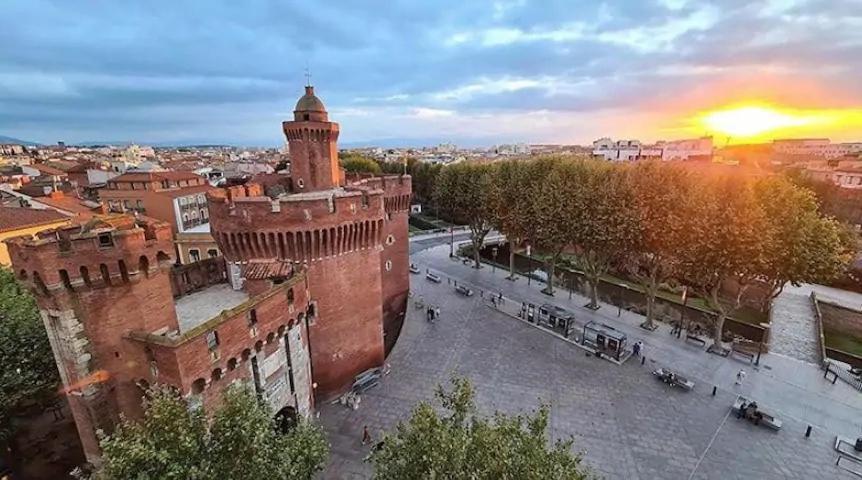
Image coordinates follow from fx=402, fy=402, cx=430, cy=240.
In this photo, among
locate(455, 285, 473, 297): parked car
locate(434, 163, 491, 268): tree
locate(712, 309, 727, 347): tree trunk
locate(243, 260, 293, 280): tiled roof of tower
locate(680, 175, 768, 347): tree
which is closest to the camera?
locate(243, 260, 293, 280): tiled roof of tower

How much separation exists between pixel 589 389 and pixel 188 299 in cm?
2341

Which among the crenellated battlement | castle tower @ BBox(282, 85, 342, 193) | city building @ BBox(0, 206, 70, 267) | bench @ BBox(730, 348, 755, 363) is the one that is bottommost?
bench @ BBox(730, 348, 755, 363)

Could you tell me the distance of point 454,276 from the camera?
1805 inches

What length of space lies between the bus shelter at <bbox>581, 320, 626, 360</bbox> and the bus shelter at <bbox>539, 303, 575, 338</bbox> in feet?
5.44

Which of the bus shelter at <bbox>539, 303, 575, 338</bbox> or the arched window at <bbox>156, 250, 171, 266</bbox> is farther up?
the arched window at <bbox>156, 250, 171, 266</bbox>

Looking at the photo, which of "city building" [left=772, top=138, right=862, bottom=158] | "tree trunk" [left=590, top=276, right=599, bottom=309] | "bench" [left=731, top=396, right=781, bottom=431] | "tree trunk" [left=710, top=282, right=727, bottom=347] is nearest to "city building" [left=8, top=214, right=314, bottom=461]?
"bench" [left=731, top=396, right=781, bottom=431]

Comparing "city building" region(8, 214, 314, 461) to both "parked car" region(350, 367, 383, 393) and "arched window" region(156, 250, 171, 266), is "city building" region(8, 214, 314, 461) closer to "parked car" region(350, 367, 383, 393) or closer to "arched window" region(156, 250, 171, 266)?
"arched window" region(156, 250, 171, 266)

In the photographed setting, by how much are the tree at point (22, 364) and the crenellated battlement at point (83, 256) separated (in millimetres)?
6242

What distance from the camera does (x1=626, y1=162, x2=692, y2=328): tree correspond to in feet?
92.5

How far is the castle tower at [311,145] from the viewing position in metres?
27.2

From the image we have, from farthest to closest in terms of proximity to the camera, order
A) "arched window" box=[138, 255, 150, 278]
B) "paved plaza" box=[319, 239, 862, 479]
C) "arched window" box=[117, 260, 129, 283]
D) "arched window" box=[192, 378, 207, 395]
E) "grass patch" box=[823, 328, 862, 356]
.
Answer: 1. "grass patch" box=[823, 328, 862, 356]
2. "paved plaza" box=[319, 239, 862, 479]
3. "arched window" box=[192, 378, 207, 395]
4. "arched window" box=[138, 255, 150, 278]
5. "arched window" box=[117, 260, 129, 283]

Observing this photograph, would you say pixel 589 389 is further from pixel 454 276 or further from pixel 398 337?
pixel 454 276

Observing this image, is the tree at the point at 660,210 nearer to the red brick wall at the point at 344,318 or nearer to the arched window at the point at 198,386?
the red brick wall at the point at 344,318

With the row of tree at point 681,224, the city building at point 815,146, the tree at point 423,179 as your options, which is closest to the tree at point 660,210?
the row of tree at point 681,224
